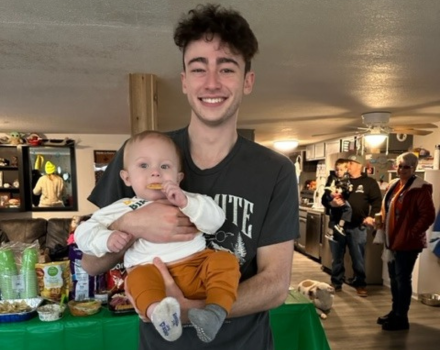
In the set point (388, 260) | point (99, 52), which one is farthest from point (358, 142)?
point (99, 52)

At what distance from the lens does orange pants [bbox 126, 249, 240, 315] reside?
79 centimetres

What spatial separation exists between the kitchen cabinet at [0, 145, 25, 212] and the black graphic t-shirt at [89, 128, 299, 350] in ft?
17.8

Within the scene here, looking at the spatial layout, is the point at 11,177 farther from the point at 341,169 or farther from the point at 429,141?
the point at 429,141

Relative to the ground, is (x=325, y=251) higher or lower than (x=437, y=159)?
lower

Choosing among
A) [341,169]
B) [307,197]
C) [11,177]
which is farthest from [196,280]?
[307,197]

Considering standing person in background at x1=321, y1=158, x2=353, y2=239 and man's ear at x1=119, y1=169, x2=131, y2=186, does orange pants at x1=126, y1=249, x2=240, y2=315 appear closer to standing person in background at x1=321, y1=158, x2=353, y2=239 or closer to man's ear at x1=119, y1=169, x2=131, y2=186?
man's ear at x1=119, y1=169, x2=131, y2=186

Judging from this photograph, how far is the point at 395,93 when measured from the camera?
303 cm

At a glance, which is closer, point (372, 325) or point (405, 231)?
point (405, 231)

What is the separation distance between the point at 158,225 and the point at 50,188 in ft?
17.8

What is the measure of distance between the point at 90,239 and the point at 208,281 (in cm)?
35

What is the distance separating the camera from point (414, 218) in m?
3.29

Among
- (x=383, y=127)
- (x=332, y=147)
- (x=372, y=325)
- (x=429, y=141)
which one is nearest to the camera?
(x=372, y=325)

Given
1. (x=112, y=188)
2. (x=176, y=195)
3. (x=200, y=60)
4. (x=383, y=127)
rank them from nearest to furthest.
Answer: (x=176, y=195), (x=200, y=60), (x=112, y=188), (x=383, y=127)

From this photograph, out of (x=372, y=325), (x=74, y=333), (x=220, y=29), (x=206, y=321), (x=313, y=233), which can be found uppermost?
(x=220, y=29)
